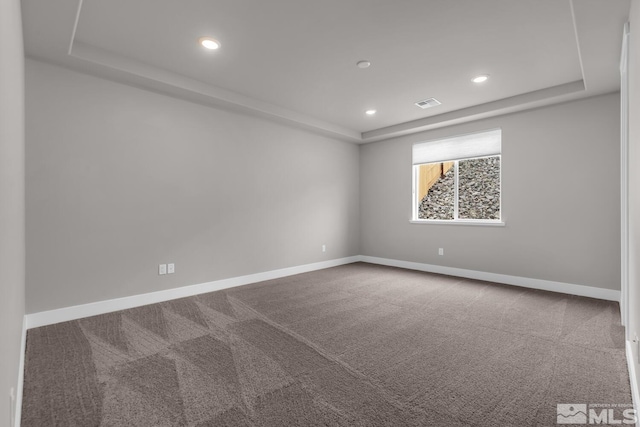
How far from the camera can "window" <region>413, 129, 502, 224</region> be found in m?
4.85

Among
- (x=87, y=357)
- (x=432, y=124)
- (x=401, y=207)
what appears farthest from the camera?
(x=401, y=207)

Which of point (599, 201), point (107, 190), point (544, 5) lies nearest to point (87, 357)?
point (107, 190)

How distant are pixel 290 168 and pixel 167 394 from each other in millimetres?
3827

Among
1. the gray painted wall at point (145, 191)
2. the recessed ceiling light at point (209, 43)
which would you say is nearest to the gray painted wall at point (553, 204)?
the gray painted wall at point (145, 191)

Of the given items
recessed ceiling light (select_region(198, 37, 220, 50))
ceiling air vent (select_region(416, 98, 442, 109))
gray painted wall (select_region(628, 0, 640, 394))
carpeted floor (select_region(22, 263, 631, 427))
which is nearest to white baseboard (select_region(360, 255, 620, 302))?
carpeted floor (select_region(22, 263, 631, 427))

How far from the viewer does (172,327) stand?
286cm

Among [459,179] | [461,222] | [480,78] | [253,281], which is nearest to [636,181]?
Answer: [480,78]

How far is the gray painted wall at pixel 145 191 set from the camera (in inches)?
116

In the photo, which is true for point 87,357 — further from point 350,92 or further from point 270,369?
point 350,92

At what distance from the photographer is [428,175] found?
5.71 metres

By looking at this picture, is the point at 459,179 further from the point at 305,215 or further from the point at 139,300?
the point at 139,300

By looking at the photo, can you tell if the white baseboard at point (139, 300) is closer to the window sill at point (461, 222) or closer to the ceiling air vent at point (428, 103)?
the window sill at point (461, 222)

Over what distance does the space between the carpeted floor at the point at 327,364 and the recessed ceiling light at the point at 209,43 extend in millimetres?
2683

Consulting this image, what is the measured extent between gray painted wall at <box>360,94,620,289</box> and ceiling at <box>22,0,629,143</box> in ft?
1.06
